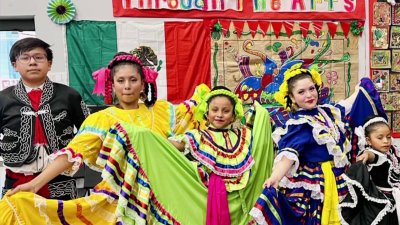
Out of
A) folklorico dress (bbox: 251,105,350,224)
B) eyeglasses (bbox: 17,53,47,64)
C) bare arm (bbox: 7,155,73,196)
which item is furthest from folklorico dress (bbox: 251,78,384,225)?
eyeglasses (bbox: 17,53,47,64)

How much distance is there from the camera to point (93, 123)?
7.18ft

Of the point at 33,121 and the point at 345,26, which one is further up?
the point at 345,26

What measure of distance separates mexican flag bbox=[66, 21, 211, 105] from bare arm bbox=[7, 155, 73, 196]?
91.2 inches

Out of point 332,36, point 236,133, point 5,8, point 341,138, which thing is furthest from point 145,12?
point 341,138

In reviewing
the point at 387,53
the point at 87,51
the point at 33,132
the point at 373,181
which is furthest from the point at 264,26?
the point at 33,132

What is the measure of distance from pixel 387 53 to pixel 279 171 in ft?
10.8

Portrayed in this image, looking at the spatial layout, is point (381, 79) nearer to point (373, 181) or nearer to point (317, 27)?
point (317, 27)

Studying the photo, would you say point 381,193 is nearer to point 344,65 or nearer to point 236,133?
point 236,133

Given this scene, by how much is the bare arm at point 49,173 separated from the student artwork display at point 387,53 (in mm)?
3793

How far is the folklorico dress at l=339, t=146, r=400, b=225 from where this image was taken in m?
2.29

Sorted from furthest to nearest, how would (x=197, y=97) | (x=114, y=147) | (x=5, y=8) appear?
(x=5, y=8), (x=197, y=97), (x=114, y=147)

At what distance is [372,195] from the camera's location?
2.32m

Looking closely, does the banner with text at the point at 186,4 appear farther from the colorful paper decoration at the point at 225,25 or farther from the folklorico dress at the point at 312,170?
the folklorico dress at the point at 312,170

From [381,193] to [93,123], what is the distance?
1.54 meters
